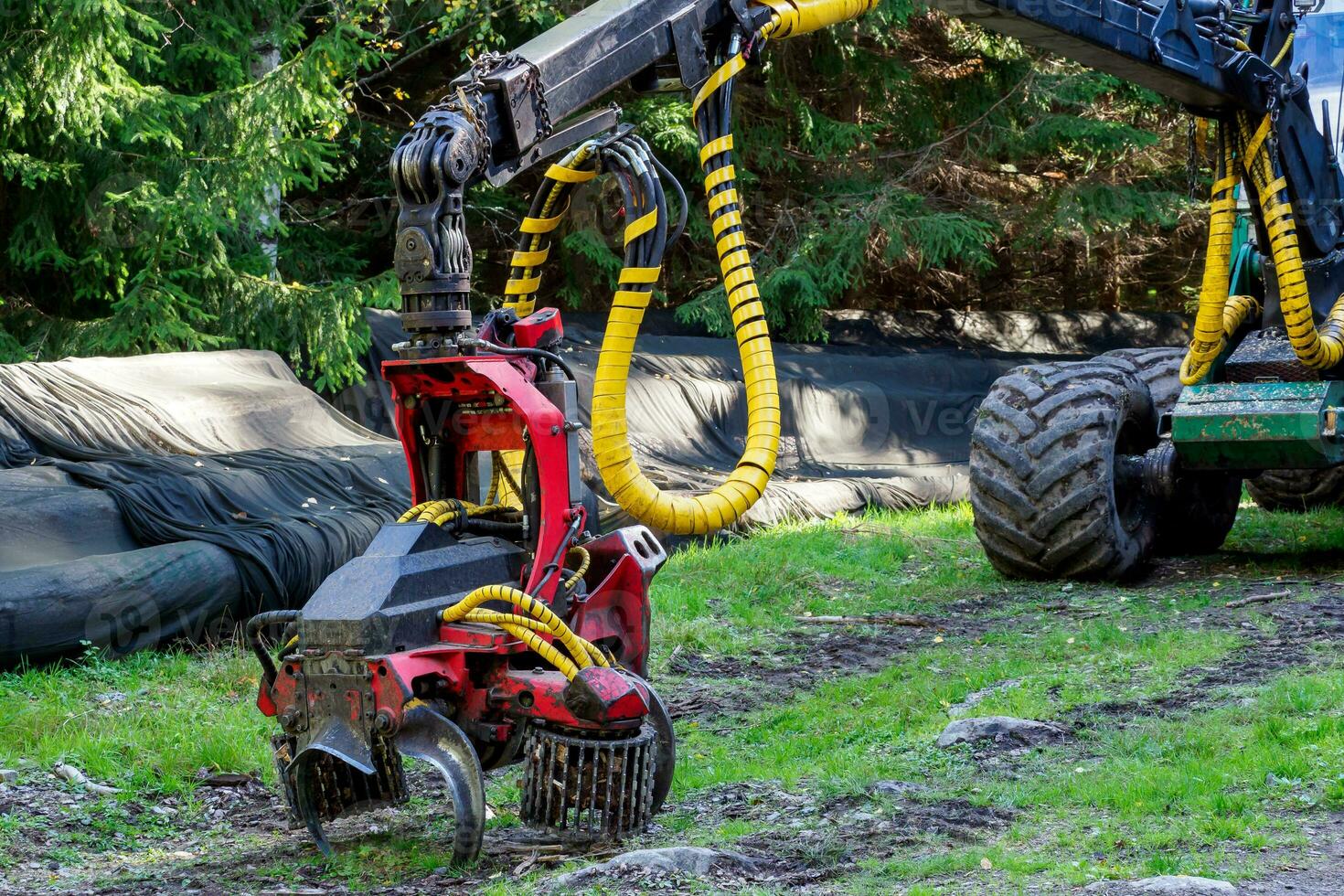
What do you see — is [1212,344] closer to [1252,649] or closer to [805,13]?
[1252,649]

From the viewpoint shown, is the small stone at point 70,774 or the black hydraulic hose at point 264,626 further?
the small stone at point 70,774

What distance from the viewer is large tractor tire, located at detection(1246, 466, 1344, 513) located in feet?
34.4

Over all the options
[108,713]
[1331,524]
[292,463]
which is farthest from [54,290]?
[1331,524]

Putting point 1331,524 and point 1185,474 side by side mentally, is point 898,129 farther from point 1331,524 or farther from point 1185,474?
point 1185,474

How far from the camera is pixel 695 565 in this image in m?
9.09

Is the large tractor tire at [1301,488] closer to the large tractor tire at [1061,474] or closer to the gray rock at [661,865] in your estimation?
the large tractor tire at [1061,474]

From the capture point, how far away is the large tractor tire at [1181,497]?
28.7 feet

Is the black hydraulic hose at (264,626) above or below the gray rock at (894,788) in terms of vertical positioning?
above

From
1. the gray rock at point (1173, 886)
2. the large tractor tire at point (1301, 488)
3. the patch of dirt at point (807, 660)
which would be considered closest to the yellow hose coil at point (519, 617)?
the gray rock at point (1173, 886)

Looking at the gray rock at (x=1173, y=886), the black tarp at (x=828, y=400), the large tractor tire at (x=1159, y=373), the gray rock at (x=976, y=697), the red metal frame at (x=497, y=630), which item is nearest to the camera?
the gray rock at (x=1173, y=886)

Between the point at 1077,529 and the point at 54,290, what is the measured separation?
7903mm

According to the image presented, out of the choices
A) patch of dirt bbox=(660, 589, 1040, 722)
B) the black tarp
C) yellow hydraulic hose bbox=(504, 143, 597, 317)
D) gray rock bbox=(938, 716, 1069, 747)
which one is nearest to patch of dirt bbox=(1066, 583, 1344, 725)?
gray rock bbox=(938, 716, 1069, 747)

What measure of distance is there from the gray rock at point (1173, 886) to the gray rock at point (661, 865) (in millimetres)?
933

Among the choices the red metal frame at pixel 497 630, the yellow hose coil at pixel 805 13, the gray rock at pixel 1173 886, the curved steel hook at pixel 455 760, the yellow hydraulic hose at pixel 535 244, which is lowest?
the gray rock at pixel 1173 886
